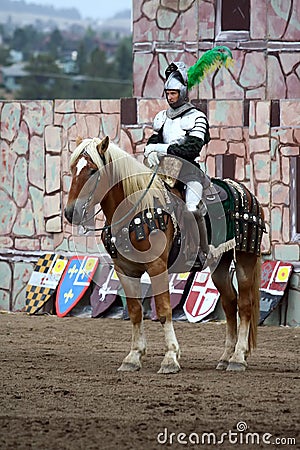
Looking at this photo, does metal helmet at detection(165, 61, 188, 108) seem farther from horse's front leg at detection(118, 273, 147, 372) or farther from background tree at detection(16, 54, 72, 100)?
background tree at detection(16, 54, 72, 100)

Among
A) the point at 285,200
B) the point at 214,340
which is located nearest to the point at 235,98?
the point at 285,200

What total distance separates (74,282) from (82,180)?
5.37 meters

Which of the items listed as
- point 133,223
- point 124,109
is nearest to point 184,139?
point 133,223

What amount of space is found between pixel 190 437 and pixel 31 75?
201ft

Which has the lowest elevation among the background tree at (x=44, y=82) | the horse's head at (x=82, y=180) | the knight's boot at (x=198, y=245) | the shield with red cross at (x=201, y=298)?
the shield with red cross at (x=201, y=298)

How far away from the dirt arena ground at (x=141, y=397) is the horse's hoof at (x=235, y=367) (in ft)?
0.19

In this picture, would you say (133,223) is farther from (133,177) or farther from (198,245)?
(198,245)

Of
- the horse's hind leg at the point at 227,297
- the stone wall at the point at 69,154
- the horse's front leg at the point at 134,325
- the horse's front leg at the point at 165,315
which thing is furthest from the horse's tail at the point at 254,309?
the stone wall at the point at 69,154

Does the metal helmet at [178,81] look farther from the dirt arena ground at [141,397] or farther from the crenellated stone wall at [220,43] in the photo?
the crenellated stone wall at [220,43]

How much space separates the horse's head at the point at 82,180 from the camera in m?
8.59

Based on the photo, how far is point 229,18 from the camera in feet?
Answer: 47.2

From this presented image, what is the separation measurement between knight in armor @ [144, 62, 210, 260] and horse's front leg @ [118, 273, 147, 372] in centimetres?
66

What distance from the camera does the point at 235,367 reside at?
30.3ft

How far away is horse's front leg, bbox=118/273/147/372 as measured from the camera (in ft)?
29.9
